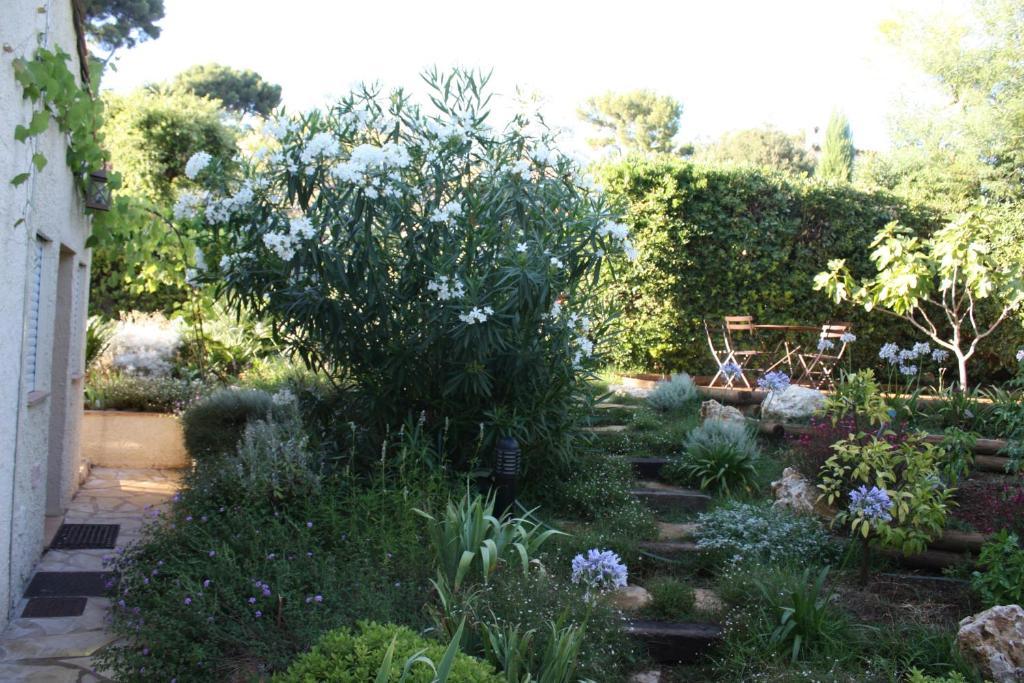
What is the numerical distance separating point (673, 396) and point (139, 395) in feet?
17.1

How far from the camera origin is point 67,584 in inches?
199

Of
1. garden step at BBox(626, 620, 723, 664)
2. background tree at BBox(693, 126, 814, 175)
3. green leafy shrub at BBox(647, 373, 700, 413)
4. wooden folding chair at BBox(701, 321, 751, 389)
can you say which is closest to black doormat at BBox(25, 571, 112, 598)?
garden step at BBox(626, 620, 723, 664)

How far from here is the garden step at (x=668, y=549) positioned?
5027 millimetres

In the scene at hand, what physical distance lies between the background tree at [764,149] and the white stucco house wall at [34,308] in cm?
3074

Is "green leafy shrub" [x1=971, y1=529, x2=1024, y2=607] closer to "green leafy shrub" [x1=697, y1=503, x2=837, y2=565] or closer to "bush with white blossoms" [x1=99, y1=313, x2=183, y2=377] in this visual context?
"green leafy shrub" [x1=697, y1=503, x2=837, y2=565]

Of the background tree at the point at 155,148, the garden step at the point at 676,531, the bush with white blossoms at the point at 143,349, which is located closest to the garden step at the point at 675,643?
the garden step at the point at 676,531

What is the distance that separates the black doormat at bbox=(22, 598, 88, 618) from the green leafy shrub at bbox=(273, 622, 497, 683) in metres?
2.73

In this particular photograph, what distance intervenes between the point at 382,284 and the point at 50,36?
2.18 m

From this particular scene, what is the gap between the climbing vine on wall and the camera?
3945 mm

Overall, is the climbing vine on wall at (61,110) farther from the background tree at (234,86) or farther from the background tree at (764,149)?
the background tree at (764,149)

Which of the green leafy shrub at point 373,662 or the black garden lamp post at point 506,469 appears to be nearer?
the green leafy shrub at point 373,662

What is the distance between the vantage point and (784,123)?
1511 inches

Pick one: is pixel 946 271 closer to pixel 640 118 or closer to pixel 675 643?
pixel 675 643

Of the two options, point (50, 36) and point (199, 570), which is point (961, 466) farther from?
point (50, 36)
